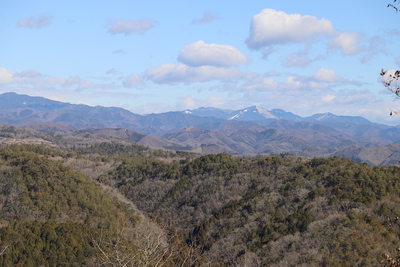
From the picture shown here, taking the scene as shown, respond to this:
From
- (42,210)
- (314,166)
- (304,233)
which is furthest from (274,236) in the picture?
(42,210)

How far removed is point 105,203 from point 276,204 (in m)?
39.8

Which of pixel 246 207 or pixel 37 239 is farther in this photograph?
pixel 246 207

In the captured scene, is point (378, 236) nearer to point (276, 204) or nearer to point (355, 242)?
point (355, 242)

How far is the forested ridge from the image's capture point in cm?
5616

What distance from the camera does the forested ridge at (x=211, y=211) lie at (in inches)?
2211

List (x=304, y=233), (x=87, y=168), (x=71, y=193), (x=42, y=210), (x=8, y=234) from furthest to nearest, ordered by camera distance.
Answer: (x=87, y=168) → (x=71, y=193) → (x=42, y=210) → (x=304, y=233) → (x=8, y=234)

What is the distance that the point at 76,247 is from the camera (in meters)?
59.4

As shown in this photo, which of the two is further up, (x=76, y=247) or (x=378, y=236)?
(x=378, y=236)

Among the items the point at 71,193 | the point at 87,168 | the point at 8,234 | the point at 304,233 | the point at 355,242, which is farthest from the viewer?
the point at 87,168

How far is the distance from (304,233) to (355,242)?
37.7 ft

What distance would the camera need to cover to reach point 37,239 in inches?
2366

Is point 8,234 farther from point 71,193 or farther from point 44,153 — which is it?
point 44,153

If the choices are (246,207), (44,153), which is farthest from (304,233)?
(44,153)

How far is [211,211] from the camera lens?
306 ft
